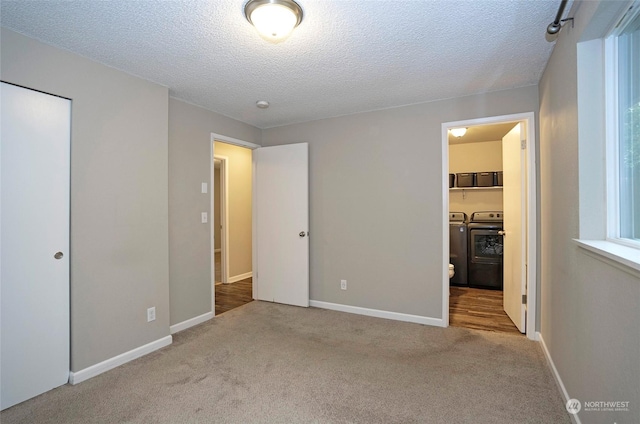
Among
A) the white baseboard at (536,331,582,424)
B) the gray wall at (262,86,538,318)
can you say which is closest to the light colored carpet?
the white baseboard at (536,331,582,424)

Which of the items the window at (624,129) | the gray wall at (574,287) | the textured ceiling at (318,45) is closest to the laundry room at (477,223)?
the gray wall at (574,287)

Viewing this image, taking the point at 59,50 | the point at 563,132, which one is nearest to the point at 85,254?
the point at 59,50

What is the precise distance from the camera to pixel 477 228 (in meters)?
4.70

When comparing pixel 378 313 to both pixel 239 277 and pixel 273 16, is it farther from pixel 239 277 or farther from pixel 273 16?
pixel 273 16

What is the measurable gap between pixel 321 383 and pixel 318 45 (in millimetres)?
2343

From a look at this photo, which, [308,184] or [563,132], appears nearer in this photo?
[563,132]

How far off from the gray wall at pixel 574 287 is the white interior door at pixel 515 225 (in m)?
0.30

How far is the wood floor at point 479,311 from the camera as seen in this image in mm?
3144

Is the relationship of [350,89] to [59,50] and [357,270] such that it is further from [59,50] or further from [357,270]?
[59,50]

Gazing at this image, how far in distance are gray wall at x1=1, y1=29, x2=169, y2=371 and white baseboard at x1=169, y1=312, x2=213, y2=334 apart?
26 cm

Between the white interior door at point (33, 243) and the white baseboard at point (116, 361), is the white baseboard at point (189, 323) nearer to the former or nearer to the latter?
the white baseboard at point (116, 361)

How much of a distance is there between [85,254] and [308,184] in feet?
7.75

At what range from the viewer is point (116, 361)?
93.3 inches

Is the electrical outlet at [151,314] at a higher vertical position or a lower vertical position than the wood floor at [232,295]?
higher
